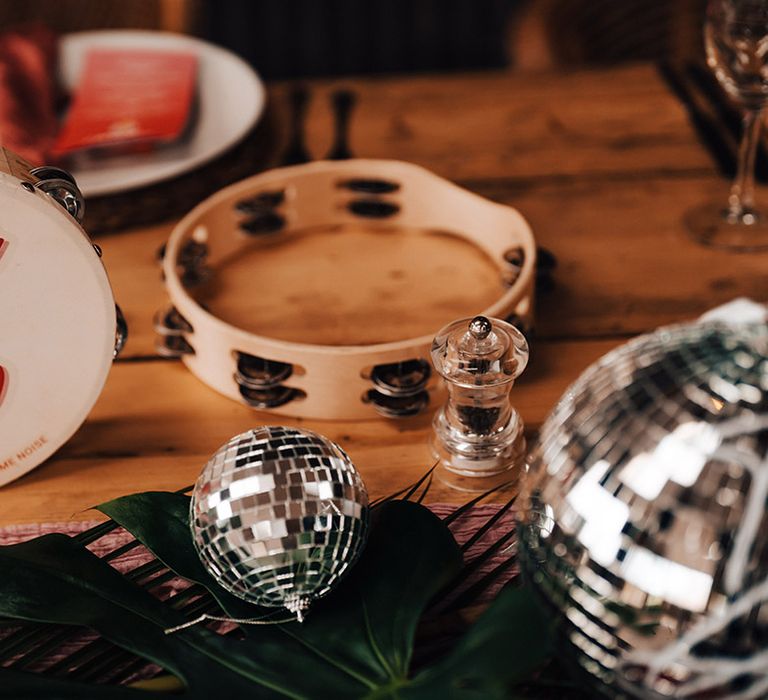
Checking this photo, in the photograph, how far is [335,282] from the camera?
0.97 meters

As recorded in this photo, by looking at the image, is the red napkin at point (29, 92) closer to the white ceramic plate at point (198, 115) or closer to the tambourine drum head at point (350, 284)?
the white ceramic plate at point (198, 115)

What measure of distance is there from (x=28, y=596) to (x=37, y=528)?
0.39ft

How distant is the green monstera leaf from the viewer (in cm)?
49

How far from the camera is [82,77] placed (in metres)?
1.28

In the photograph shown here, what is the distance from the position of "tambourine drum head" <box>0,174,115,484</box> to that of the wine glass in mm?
613

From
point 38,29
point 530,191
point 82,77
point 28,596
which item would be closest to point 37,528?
point 28,596

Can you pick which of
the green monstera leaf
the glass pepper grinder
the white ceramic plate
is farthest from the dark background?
the green monstera leaf

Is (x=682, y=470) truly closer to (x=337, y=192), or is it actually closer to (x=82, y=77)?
(x=337, y=192)

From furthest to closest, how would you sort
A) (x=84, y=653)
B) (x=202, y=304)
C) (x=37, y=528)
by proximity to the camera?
(x=202, y=304)
(x=37, y=528)
(x=84, y=653)

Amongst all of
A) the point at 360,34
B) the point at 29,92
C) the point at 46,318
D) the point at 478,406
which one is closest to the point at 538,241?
the point at 478,406

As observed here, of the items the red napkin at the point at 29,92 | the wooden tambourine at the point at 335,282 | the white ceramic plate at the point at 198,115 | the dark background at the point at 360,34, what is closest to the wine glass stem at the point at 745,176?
the wooden tambourine at the point at 335,282

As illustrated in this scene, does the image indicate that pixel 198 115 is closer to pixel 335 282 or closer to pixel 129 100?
pixel 129 100

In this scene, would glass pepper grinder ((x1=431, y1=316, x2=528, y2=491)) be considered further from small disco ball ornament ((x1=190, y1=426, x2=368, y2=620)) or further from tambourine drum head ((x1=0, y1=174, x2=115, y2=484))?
tambourine drum head ((x1=0, y1=174, x2=115, y2=484))

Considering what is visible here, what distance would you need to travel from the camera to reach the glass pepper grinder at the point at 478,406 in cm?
67
